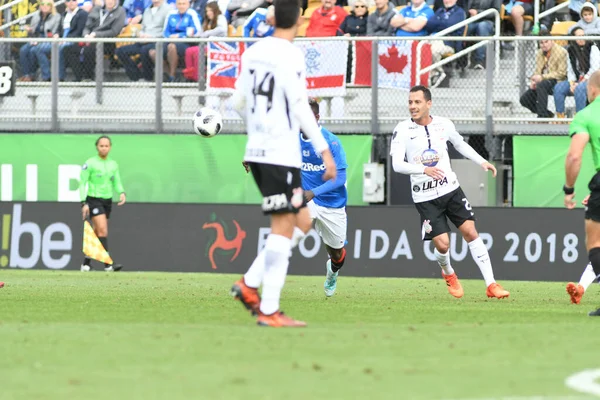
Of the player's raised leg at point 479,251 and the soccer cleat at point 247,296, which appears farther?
the player's raised leg at point 479,251

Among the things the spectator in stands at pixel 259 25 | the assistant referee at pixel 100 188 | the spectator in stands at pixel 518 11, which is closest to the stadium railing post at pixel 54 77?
the assistant referee at pixel 100 188

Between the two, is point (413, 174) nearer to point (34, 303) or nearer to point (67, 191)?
point (34, 303)

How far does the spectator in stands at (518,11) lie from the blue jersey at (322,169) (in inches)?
380

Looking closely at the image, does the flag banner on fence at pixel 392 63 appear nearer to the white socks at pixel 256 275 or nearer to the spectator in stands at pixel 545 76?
the spectator in stands at pixel 545 76

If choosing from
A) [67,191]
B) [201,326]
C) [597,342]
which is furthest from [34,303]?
[67,191]

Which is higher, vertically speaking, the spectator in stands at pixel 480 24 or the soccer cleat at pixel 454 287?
the spectator in stands at pixel 480 24

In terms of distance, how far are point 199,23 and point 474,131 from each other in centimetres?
565

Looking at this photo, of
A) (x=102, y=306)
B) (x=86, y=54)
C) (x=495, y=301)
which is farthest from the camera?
(x=86, y=54)

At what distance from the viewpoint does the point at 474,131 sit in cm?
2158

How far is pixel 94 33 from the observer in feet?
78.7

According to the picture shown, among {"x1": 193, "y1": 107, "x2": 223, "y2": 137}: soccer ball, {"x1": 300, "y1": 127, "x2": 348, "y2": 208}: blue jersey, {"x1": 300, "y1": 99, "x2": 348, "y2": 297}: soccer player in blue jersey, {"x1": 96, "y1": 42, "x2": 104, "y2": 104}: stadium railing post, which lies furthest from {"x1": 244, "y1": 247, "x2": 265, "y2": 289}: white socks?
{"x1": 96, "y1": 42, "x2": 104, "y2": 104}: stadium railing post

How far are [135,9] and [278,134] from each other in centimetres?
1677

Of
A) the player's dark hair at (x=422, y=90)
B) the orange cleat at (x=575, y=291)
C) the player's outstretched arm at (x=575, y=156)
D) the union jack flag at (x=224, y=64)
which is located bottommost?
the orange cleat at (x=575, y=291)

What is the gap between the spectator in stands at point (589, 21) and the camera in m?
21.3
